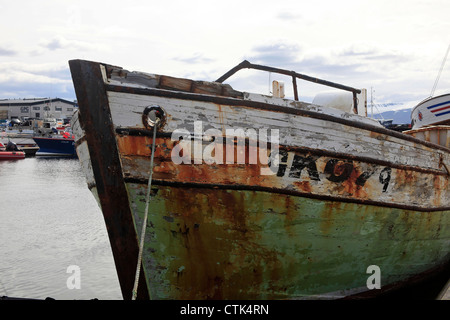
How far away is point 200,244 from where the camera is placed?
4.07 metres

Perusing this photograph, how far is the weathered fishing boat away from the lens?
3693mm

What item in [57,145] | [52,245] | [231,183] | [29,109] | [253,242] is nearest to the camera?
[231,183]

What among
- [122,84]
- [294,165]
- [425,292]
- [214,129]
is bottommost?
[425,292]

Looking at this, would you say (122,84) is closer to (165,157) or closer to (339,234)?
(165,157)

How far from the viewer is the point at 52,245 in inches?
426

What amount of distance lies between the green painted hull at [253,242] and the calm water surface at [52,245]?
3.65m

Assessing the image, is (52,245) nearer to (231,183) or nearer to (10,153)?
(231,183)

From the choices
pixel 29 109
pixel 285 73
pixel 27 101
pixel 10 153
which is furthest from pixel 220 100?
pixel 27 101

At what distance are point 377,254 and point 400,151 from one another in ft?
4.33

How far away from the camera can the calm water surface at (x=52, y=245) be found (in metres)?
7.64

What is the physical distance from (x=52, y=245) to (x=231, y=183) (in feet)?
28.8

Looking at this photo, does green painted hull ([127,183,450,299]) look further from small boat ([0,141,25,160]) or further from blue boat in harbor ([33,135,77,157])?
blue boat in harbor ([33,135,77,157])

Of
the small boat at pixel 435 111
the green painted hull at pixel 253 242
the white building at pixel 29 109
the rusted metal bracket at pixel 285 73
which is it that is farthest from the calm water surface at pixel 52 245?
the white building at pixel 29 109
